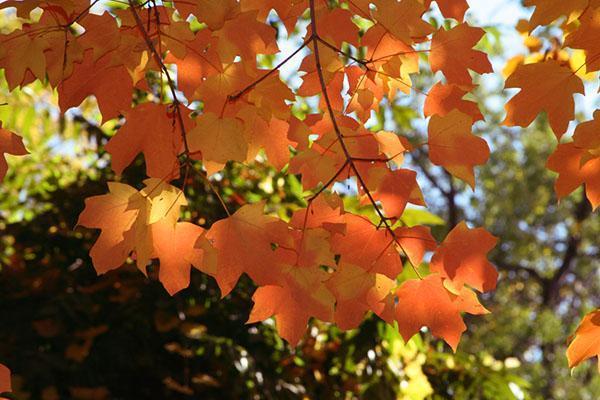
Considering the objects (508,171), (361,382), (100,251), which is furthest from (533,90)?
(508,171)

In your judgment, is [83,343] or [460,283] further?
[83,343]

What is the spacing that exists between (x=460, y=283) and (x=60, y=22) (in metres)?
0.69

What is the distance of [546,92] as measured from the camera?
3.63ft

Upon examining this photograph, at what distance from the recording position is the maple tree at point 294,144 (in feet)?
3.35

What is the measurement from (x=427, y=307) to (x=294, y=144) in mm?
349

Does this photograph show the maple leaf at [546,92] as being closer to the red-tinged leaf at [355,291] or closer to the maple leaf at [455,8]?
the maple leaf at [455,8]

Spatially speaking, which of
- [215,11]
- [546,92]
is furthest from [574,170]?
[215,11]

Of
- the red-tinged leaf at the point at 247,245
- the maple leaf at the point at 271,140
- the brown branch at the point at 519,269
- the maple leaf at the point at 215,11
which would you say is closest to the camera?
the red-tinged leaf at the point at 247,245

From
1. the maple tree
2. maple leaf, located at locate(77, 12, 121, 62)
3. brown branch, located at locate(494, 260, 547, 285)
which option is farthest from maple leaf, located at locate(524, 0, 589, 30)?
brown branch, located at locate(494, 260, 547, 285)

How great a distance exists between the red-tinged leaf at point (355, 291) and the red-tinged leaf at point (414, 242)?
0.05 m

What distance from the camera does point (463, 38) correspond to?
1218 millimetres

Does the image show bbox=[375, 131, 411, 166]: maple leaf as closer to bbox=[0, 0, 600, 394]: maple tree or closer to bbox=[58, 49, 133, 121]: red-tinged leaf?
bbox=[0, 0, 600, 394]: maple tree

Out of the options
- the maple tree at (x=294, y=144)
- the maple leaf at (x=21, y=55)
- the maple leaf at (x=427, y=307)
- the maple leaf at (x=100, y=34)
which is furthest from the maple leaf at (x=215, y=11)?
the maple leaf at (x=427, y=307)

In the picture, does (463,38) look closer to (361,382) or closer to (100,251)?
(100,251)
